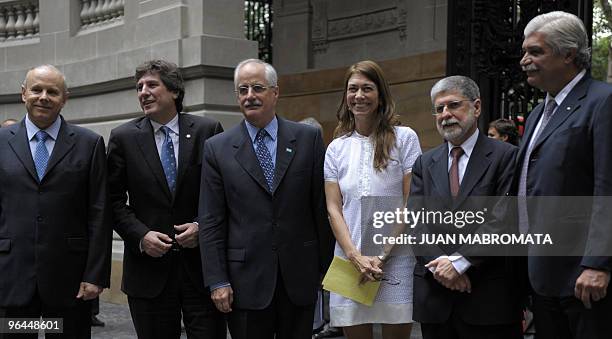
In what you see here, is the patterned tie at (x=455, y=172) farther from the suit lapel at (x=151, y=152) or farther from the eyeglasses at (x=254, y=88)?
the suit lapel at (x=151, y=152)

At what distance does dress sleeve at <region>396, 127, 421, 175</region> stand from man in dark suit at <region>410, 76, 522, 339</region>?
25 centimetres

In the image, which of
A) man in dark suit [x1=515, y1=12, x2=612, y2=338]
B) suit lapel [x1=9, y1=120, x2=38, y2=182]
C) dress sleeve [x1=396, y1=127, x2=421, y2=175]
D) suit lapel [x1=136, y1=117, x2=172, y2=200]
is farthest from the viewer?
suit lapel [x1=136, y1=117, x2=172, y2=200]

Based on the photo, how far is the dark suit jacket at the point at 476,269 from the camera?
4914 millimetres

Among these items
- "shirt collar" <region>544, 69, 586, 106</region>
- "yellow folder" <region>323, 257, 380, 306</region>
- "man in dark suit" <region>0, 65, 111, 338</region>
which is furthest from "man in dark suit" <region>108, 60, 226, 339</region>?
"shirt collar" <region>544, 69, 586, 106</region>

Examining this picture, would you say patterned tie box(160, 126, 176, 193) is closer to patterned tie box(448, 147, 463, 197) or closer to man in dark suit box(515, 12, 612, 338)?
patterned tie box(448, 147, 463, 197)

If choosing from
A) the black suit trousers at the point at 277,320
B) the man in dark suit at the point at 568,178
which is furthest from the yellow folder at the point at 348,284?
the man in dark suit at the point at 568,178

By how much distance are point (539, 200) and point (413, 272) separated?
1.12 metres

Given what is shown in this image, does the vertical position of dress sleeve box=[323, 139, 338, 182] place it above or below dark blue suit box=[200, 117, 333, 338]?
above

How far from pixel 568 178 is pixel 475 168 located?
0.73 meters

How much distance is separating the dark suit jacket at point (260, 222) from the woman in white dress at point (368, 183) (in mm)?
145

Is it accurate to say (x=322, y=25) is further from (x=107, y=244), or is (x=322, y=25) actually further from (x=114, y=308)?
(x=107, y=244)

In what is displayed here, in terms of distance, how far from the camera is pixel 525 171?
4.83 m

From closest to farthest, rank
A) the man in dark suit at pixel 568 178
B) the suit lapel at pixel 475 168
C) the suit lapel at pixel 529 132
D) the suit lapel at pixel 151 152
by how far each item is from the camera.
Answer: the man in dark suit at pixel 568 178
the suit lapel at pixel 529 132
the suit lapel at pixel 475 168
the suit lapel at pixel 151 152

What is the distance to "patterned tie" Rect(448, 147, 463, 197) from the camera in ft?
16.9
